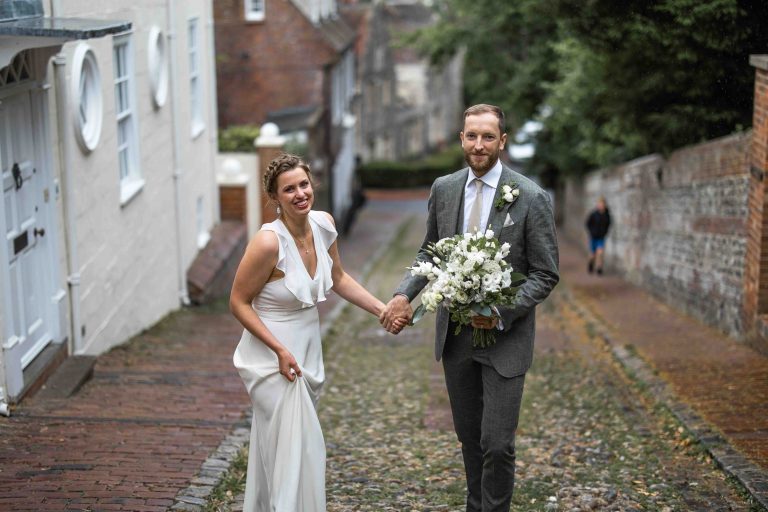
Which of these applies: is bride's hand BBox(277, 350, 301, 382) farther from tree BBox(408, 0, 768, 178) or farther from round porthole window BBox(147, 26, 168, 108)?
tree BBox(408, 0, 768, 178)

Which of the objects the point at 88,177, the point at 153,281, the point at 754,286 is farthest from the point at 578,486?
the point at 153,281

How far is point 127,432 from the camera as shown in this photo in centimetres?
693

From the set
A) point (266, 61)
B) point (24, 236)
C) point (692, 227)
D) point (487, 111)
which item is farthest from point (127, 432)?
point (266, 61)

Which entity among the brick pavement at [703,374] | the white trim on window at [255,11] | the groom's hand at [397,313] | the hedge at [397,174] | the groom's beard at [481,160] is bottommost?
the hedge at [397,174]

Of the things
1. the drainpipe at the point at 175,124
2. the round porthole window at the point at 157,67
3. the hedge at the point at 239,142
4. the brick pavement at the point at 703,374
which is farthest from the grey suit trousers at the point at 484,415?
the hedge at the point at 239,142

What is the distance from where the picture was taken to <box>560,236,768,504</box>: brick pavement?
672 centimetres

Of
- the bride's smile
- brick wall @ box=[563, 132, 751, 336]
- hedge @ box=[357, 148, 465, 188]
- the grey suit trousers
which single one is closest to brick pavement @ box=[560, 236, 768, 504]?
brick wall @ box=[563, 132, 751, 336]

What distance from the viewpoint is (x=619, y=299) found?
16.4 meters

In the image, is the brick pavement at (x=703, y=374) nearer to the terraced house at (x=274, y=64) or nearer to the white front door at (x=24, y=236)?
the white front door at (x=24, y=236)

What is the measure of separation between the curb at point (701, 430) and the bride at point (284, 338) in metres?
2.49

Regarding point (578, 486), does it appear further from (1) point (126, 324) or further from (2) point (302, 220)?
(1) point (126, 324)

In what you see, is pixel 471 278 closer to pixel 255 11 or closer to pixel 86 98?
pixel 86 98

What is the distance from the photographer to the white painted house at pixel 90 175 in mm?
7547

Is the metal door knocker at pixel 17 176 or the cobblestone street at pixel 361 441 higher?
the metal door knocker at pixel 17 176
